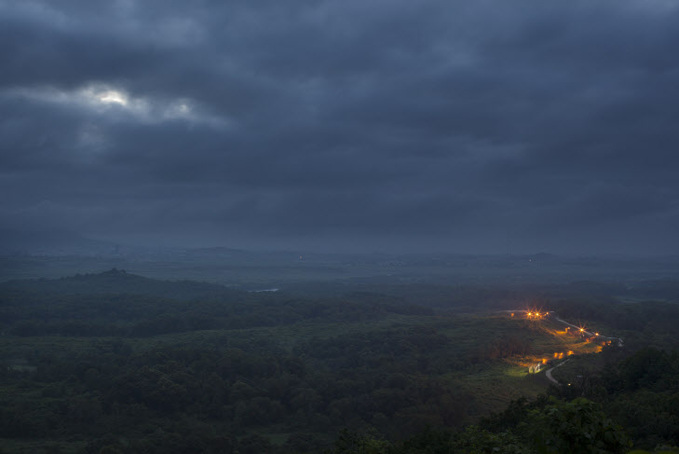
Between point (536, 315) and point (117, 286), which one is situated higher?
point (117, 286)

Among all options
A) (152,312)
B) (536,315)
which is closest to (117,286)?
(152,312)

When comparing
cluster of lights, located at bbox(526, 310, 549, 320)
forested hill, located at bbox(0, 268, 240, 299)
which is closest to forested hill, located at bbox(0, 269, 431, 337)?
forested hill, located at bbox(0, 268, 240, 299)

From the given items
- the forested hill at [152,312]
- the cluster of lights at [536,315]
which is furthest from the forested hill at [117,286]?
the cluster of lights at [536,315]

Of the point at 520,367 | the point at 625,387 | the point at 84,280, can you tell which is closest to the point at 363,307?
the point at 520,367

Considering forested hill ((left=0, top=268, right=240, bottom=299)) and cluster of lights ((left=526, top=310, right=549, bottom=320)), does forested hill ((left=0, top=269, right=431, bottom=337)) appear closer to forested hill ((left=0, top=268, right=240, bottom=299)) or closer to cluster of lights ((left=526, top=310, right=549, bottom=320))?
forested hill ((left=0, top=268, right=240, bottom=299))

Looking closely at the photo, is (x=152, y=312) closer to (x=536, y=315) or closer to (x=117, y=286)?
(x=117, y=286)

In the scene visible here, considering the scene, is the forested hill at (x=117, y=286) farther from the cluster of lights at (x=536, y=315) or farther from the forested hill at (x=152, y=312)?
the cluster of lights at (x=536, y=315)

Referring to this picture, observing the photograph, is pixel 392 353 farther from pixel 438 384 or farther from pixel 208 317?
pixel 208 317

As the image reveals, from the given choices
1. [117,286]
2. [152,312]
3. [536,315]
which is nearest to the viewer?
[536,315]
